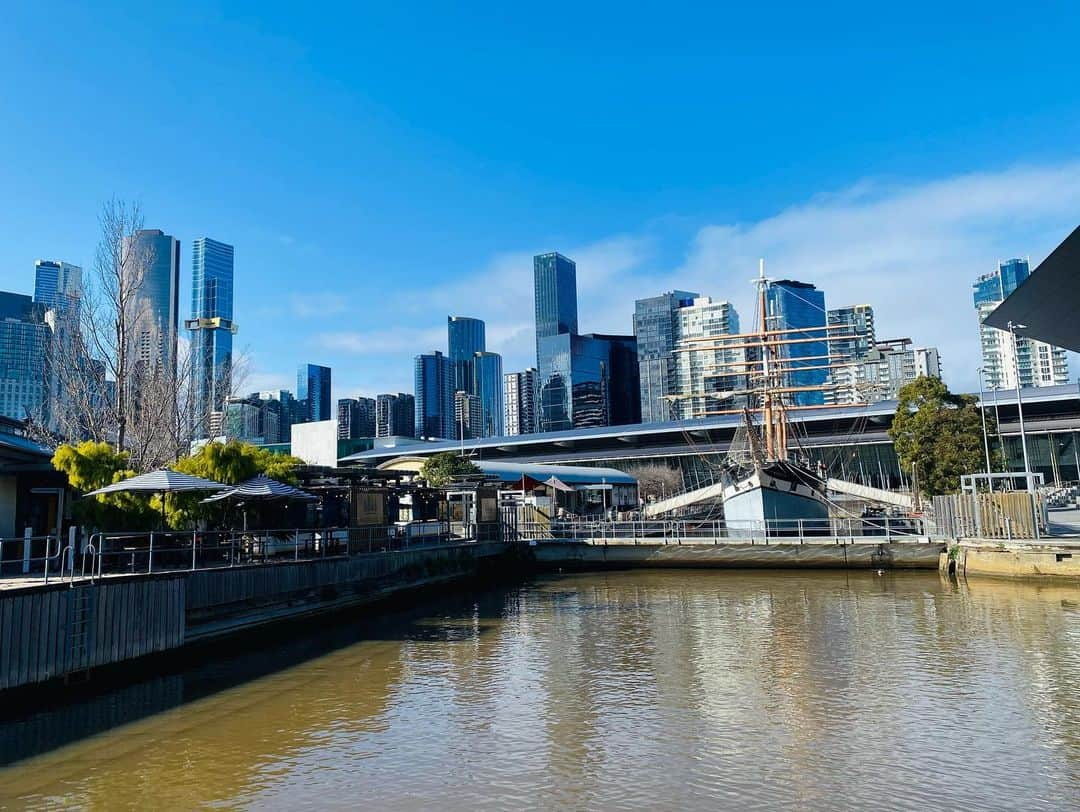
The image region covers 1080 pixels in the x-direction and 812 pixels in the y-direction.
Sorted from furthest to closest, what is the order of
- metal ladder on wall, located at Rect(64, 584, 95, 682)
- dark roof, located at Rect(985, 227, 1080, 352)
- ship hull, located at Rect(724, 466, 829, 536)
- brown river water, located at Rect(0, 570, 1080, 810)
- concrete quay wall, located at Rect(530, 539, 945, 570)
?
ship hull, located at Rect(724, 466, 829, 536)
concrete quay wall, located at Rect(530, 539, 945, 570)
dark roof, located at Rect(985, 227, 1080, 352)
metal ladder on wall, located at Rect(64, 584, 95, 682)
brown river water, located at Rect(0, 570, 1080, 810)

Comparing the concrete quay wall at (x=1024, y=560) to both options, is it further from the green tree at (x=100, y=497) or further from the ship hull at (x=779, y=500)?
the green tree at (x=100, y=497)

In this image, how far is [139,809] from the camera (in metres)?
9.84

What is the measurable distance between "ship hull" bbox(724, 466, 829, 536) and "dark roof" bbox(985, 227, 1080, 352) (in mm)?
17497

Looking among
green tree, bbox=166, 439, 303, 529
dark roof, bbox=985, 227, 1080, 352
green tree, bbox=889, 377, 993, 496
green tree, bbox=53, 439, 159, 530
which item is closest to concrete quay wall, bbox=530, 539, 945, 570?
dark roof, bbox=985, 227, 1080, 352

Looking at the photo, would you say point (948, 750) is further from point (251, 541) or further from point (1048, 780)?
point (251, 541)

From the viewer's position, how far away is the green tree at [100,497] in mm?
21844

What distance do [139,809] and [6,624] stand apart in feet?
18.4

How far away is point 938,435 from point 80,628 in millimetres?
43281

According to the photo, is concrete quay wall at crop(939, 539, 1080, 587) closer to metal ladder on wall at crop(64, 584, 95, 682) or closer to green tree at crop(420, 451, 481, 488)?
metal ladder on wall at crop(64, 584, 95, 682)

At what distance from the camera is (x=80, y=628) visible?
49.7 feet

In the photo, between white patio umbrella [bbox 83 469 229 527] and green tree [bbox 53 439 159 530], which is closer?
white patio umbrella [bbox 83 469 229 527]

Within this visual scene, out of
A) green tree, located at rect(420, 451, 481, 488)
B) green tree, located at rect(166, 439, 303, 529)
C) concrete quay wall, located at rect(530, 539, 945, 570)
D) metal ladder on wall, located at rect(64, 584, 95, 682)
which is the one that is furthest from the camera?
green tree, located at rect(420, 451, 481, 488)

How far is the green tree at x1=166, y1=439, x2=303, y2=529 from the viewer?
22.7 m

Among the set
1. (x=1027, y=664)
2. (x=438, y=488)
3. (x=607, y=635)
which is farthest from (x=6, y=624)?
(x=438, y=488)
